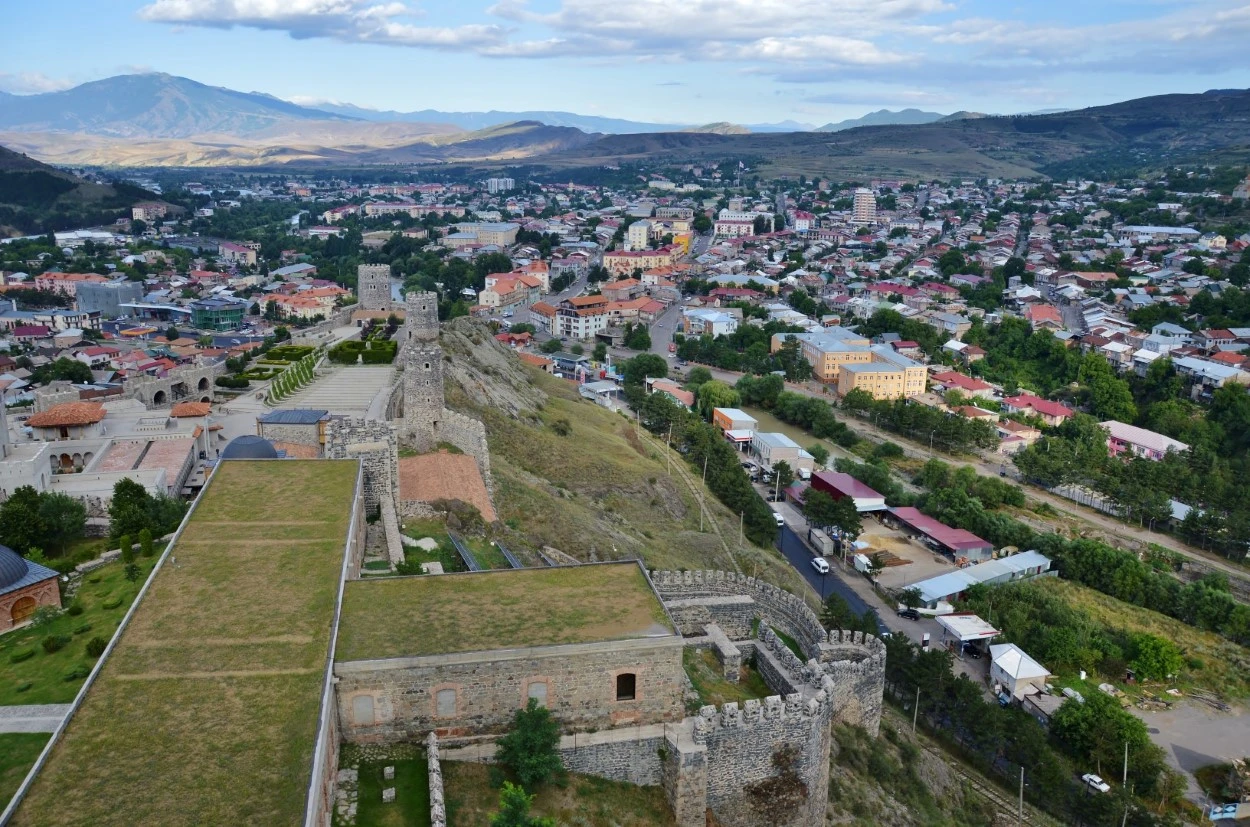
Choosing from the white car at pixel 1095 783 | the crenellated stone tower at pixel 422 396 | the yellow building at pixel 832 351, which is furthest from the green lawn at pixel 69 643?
the yellow building at pixel 832 351

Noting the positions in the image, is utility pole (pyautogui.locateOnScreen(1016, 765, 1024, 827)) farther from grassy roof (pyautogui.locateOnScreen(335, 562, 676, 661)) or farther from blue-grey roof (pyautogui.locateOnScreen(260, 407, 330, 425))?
blue-grey roof (pyautogui.locateOnScreen(260, 407, 330, 425))

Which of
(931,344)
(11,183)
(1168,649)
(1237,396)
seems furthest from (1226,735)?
(11,183)

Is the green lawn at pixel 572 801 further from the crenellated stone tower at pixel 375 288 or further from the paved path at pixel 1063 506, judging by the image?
the crenellated stone tower at pixel 375 288

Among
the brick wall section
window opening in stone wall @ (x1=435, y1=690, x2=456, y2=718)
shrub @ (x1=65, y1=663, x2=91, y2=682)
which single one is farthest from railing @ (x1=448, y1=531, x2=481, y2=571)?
shrub @ (x1=65, y1=663, x2=91, y2=682)

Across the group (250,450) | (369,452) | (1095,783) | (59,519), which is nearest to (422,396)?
(250,450)

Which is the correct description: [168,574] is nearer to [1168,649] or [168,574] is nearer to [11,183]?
[1168,649]
